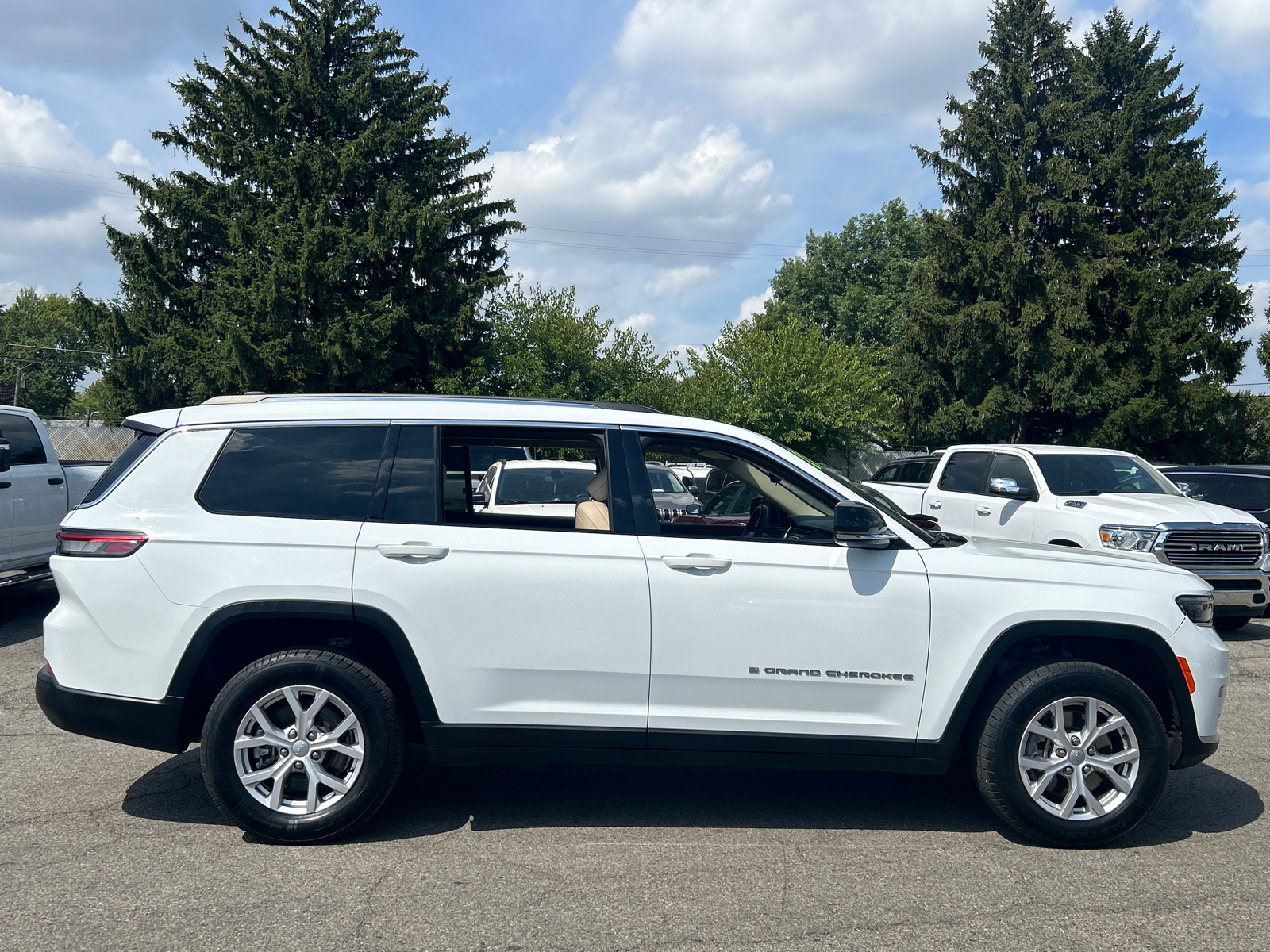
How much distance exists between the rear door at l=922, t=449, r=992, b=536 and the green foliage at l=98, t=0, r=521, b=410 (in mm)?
24741

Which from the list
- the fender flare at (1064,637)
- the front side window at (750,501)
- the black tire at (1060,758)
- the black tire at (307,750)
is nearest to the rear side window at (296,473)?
the black tire at (307,750)

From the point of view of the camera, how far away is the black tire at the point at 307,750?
4.07 m

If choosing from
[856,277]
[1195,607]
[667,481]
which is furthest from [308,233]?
[856,277]

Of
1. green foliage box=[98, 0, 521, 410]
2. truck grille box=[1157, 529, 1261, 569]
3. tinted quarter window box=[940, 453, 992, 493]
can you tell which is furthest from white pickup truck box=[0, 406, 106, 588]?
green foliage box=[98, 0, 521, 410]

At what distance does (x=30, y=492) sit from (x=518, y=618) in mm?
7750

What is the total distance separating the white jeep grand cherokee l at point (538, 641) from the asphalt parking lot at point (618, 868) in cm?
33

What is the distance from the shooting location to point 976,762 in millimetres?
4273

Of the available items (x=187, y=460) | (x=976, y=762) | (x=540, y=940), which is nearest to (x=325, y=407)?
(x=187, y=460)

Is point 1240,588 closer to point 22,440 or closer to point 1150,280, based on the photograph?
point 22,440

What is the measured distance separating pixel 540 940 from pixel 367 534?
1821 mm

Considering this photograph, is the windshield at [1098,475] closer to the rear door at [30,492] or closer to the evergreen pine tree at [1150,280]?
the rear door at [30,492]

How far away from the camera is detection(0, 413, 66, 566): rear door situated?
938 centimetres

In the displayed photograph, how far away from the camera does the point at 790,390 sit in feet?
109

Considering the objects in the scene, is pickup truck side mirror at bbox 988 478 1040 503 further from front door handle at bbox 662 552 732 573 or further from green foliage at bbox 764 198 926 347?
green foliage at bbox 764 198 926 347
